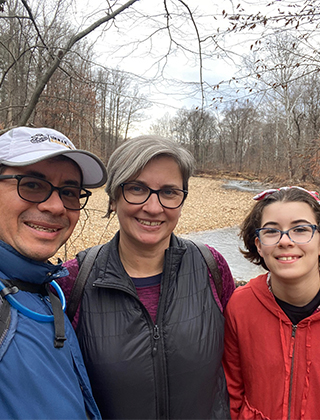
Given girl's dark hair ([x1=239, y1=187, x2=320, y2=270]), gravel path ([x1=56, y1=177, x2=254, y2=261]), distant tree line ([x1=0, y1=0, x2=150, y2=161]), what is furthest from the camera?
gravel path ([x1=56, y1=177, x2=254, y2=261])

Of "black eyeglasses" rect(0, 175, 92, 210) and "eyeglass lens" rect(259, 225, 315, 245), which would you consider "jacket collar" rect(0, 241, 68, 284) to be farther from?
"eyeglass lens" rect(259, 225, 315, 245)

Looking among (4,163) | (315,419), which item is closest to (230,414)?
(315,419)

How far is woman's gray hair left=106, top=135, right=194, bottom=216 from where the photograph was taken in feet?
5.04

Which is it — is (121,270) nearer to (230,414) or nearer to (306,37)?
(230,414)

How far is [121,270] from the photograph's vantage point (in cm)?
149

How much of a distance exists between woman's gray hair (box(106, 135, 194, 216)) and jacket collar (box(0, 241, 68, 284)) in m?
0.65

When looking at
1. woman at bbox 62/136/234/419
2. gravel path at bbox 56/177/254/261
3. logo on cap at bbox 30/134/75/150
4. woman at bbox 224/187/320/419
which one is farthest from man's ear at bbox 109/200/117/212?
gravel path at bbox 56/177/254/261

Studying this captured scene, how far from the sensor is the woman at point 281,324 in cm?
146

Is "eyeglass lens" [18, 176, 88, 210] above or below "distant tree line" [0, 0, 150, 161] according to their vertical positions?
below

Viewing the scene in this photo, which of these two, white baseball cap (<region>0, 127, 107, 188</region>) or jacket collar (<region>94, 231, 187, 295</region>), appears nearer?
white baseball cap (<region>0, 127, 107, 188</region>)

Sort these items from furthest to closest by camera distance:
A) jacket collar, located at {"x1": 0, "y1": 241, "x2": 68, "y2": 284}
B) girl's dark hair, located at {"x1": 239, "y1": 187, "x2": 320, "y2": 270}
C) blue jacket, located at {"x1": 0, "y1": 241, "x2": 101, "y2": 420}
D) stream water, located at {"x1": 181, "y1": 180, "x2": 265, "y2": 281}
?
stream water, located at {"x1": 181, "y1": 180, "x2": 265, "y2": 281} < girl's dark hair, located at {"x1": 239, "y1": 187, "x2": 320, "y2": 270} < jacket collar, located at {"x1": 0, "y1": 241, "x2": 68, "y2": 284} < blue jacket, located at {"x1": 0, "y1": 241, "x2": 101, "y2": 420}

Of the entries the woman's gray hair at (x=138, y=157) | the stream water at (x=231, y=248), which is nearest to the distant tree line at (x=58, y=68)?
the woman's gray hair at (x=138, y=157)

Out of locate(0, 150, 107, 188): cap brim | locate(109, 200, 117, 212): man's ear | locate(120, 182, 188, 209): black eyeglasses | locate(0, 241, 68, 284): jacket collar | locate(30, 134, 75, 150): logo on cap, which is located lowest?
locate(0, 241, 68, 284): jacket collar

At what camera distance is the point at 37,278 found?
1.16m
